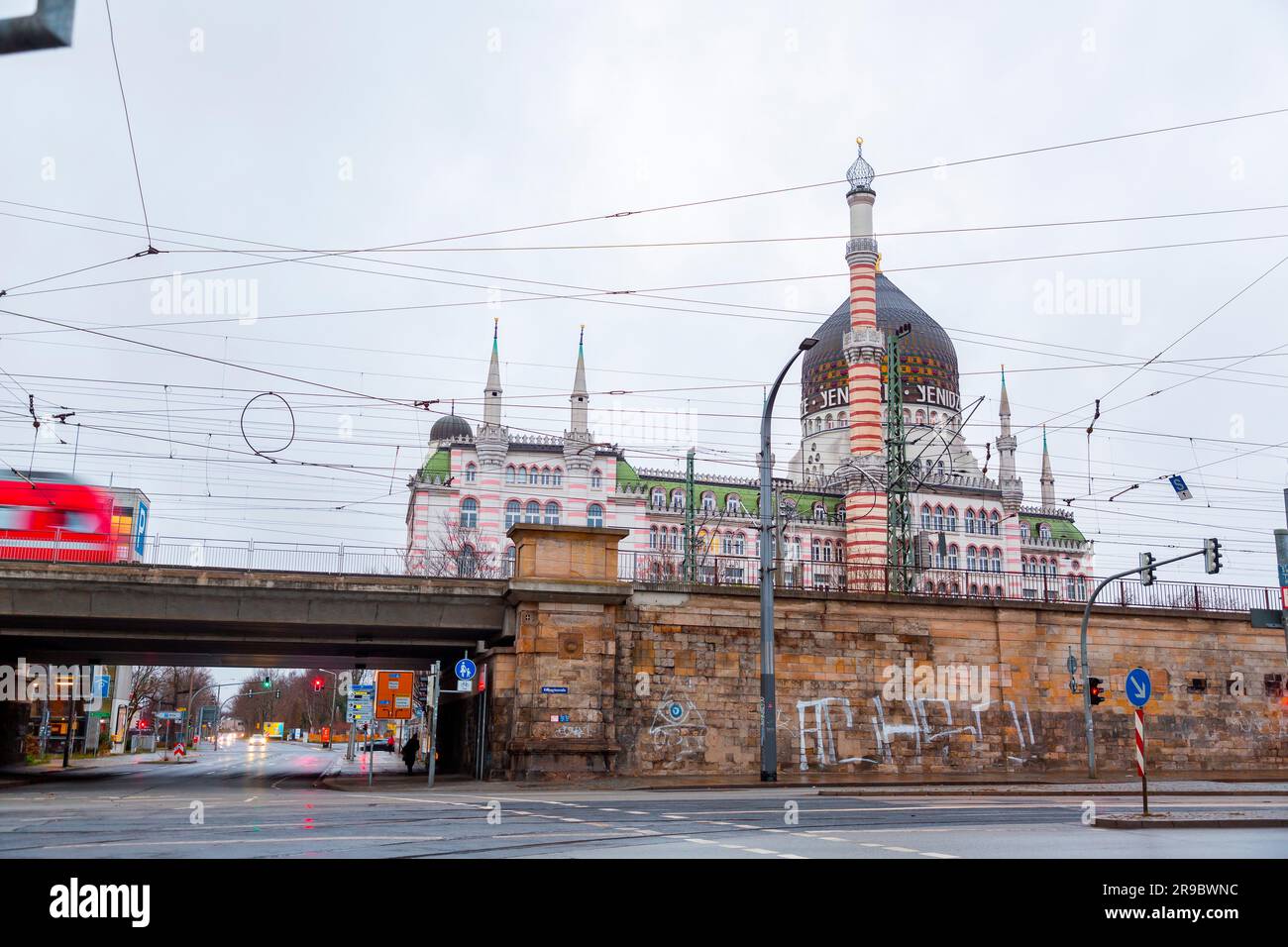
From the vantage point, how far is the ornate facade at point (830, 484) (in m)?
74.4

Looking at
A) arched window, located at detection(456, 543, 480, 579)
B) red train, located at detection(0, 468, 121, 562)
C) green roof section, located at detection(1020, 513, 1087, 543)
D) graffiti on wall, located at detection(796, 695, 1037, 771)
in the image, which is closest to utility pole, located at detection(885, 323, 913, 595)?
graffiti on wall, located at detection(796, 695, 1037, 771)

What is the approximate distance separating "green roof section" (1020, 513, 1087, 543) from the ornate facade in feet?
0.42

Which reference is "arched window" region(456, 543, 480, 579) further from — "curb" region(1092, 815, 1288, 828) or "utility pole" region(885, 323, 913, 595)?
"curb" region(1092, 815, 1288, 828)

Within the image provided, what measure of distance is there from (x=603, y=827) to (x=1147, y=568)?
20.6m

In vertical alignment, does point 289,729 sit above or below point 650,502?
below

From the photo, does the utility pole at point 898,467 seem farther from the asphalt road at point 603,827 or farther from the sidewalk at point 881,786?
the asphalt road at point 603,827

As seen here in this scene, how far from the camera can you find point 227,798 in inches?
831

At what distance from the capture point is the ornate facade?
7438 centimetres

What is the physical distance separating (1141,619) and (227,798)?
82.9 feet

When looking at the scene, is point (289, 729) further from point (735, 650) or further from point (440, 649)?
point (735, 650)

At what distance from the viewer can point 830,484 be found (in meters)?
93.8

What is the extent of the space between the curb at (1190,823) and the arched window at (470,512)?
6726 centimetres

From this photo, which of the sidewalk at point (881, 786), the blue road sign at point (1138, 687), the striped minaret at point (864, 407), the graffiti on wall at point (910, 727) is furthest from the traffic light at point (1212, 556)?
the striped minaret at point (864, 407)
